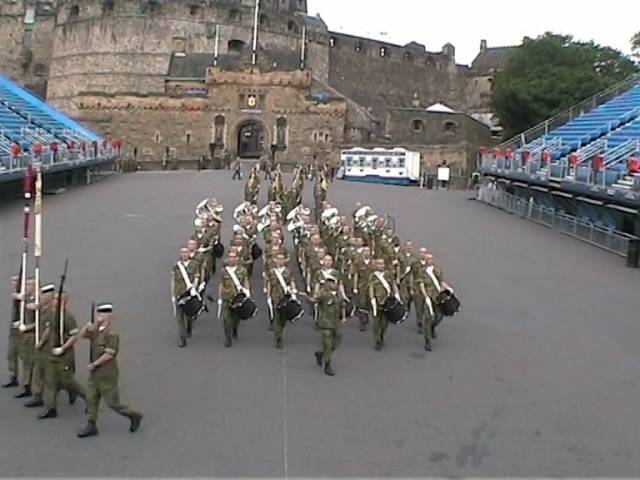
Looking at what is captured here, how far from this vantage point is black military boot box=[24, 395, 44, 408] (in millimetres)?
8541

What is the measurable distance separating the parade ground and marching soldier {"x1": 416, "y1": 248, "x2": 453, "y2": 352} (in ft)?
0.88

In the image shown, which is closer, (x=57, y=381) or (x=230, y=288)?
(x=57, y=381)

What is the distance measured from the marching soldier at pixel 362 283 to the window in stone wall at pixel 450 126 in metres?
50.8

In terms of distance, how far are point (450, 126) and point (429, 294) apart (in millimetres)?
52262

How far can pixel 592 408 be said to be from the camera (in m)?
9.09

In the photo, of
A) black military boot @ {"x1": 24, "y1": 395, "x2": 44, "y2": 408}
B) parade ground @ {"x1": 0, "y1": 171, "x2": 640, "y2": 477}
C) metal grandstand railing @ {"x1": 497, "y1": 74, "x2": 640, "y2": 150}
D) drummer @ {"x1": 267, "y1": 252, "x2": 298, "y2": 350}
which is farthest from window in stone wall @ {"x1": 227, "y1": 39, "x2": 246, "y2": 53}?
black military boot @ {"x1": 24, "y1": 395, "x2": 44, "y2": 408}

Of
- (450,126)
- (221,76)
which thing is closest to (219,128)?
(221,76)

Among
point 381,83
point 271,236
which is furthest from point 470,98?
point 271,236

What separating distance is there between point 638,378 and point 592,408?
4.70 feet

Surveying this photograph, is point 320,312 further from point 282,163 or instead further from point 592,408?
point 282,163

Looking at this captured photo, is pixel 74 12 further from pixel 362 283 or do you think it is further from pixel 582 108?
pixel 362 283

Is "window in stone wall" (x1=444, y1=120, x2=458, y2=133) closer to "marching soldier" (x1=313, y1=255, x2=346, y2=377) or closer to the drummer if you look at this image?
the drummer

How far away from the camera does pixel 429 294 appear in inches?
458

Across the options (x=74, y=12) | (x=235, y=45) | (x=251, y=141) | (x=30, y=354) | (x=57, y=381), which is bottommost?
(x=57, y=381)
